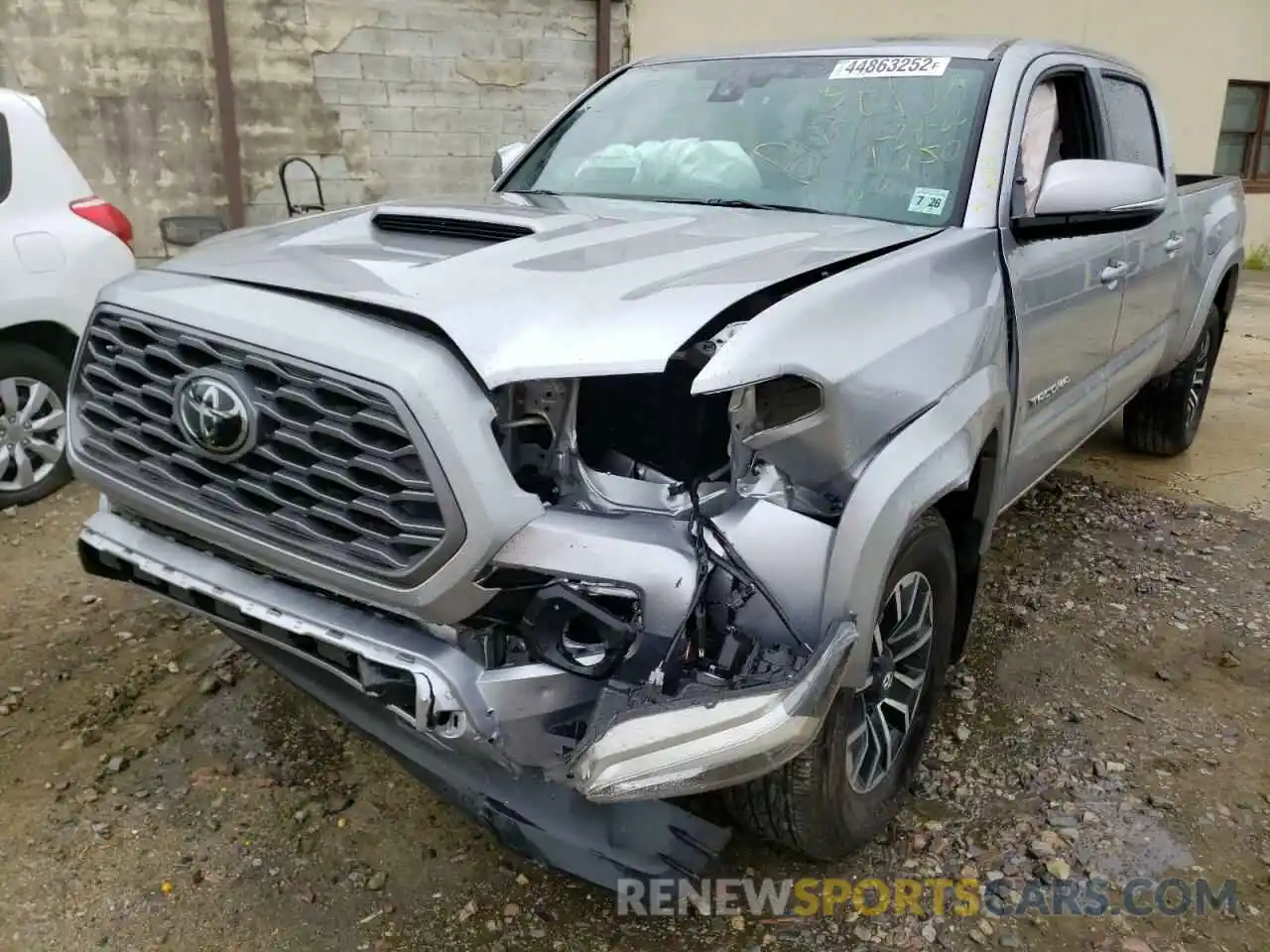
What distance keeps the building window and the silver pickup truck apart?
45.0 ft

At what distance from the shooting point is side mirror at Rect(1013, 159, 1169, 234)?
107 inches

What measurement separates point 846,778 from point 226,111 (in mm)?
7402

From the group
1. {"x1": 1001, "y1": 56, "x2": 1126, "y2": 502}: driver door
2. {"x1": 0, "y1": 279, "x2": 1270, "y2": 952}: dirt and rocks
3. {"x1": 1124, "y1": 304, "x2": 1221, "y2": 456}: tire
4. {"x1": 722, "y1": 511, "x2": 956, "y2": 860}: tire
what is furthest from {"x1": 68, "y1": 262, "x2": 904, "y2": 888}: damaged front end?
{"x1": 1124, "y1": 304, "x2": 1221, "y2": 456}: tire

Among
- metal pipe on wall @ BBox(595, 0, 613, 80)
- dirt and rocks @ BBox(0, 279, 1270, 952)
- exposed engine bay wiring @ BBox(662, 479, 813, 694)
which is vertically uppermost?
metal pipe on wall @ BBox(595, 0, 613, 80)

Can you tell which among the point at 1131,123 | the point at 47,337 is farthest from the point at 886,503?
the point at 47,337

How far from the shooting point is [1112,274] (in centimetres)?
347

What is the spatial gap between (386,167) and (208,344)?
6869 mm

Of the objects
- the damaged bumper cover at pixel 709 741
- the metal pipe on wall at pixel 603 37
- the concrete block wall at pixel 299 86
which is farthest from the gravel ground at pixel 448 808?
the metal pipe on wall at pixel 603 37

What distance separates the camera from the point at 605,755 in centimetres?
182

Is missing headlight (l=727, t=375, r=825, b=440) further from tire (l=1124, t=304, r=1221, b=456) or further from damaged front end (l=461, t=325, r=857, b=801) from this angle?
tire (l=1124, t=304, r=1221, b=456)

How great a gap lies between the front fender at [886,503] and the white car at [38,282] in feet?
12.8

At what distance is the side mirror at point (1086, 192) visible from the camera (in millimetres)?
2719

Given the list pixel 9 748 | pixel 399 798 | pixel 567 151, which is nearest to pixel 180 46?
pixel 567 151

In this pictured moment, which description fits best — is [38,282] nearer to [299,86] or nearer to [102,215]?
[102,215]
